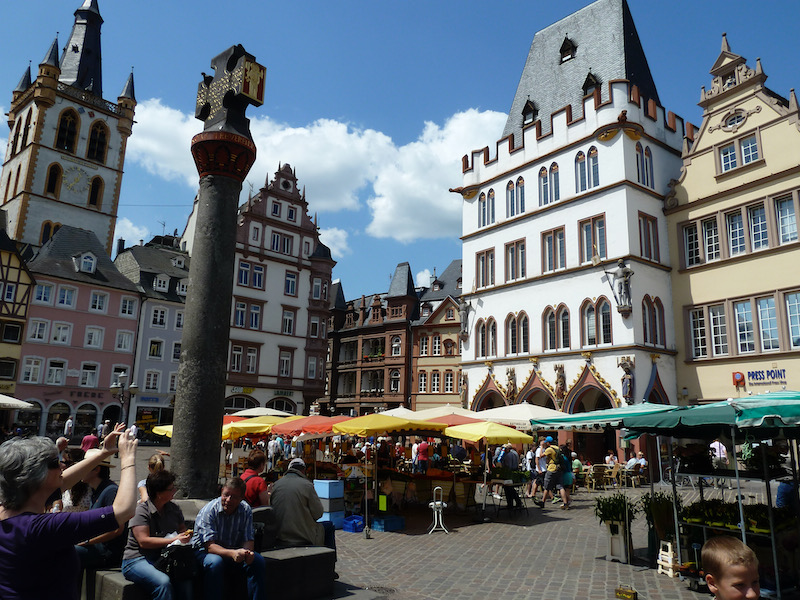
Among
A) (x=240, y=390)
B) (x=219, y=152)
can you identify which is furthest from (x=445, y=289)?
→ (x=219, y=152)

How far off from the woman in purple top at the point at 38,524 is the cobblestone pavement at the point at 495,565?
4947 mm

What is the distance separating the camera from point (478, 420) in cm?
1711

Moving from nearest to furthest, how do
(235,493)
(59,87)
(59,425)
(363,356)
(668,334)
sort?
(235,493) → (668,334) → (59,425) → (59,87) → (363,356)

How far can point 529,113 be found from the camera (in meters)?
35.0

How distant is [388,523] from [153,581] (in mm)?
8989

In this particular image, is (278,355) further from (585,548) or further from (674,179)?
(585,548)

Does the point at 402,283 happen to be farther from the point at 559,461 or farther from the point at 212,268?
the point at 212,268

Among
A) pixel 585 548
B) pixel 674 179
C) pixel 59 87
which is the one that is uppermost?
pixel 59 87

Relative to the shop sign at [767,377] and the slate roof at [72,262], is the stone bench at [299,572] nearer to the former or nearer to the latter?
the shop sign at [767,377]

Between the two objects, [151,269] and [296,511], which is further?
[151,269]

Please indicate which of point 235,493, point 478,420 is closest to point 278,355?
point 478,420

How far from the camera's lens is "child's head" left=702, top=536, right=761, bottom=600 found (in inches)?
100

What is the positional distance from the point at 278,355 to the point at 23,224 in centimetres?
2540

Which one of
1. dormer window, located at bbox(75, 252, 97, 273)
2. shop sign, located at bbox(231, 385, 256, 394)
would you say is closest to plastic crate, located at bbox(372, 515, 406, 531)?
shop sign, located at bbox(231, 385, 256, 394)
